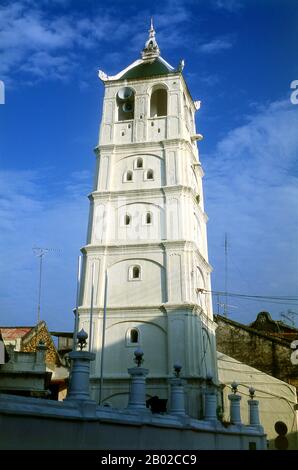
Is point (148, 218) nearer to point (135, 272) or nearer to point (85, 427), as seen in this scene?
point (135, 272)

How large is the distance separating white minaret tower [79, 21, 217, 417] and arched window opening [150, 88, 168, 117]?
0.64 m

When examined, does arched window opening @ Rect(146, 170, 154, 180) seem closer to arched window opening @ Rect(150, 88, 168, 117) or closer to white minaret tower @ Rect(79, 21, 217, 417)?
white minaret tower @ Rect(79, 21, 217, 417)

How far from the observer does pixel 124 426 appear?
11.7 meters

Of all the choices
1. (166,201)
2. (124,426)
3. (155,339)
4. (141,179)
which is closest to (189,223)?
(166,201)

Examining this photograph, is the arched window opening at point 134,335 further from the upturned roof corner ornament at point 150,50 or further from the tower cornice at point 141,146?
the upturned roof corner ornament at point 150,50

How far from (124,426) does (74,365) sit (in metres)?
2.11

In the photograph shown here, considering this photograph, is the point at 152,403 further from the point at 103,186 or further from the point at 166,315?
the point at 103,186

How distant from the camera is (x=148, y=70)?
35062mm

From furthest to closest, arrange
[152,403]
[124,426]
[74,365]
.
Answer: [152,403]
[124,426]
[74,365]

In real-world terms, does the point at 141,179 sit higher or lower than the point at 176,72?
lower

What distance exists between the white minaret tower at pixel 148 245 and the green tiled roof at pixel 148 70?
5.9 inches

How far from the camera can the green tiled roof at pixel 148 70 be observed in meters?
34.5

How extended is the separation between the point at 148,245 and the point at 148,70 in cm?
1385

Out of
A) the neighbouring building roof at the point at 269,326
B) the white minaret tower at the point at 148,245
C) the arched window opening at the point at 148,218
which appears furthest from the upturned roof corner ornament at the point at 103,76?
the neighbouring building roof at the point at 269,326
